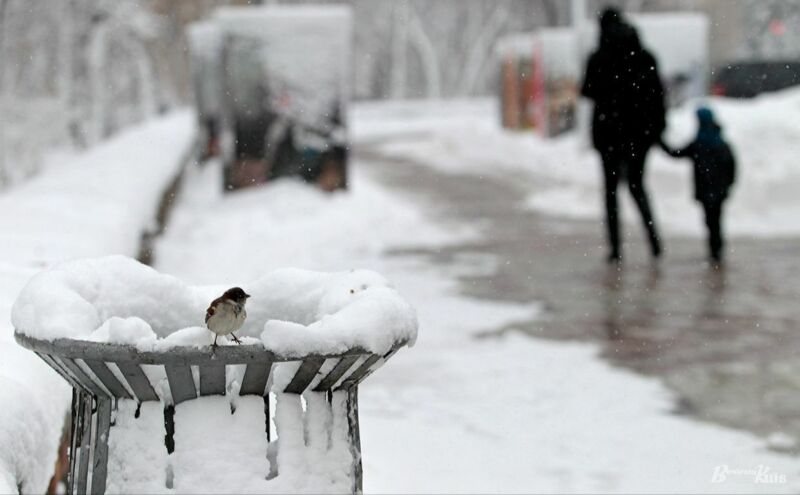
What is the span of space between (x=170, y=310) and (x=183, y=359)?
0.60 m

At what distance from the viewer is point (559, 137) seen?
26.6 m

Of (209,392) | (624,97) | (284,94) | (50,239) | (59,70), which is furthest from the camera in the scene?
(59,70)

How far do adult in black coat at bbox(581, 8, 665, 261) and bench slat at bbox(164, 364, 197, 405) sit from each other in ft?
24.0

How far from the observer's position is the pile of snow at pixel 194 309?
9.57 feet

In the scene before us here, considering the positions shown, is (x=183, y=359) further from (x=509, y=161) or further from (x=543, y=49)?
(x=543, y=49)

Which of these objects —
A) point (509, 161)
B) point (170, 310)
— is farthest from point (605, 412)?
point (509, 161)

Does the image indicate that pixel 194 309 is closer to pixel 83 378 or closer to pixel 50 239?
pixel 83 378

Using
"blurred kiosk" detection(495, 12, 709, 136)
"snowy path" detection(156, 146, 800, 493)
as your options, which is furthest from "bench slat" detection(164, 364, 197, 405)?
"blurred kiosk" detection(495, 12, 709, 136)

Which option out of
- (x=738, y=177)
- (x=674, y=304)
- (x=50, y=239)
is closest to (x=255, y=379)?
(x=50, y=239)

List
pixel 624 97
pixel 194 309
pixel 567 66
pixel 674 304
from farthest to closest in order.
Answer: pixel 567 66, pixel 624 97, pixel 674 304, pixel 194 309

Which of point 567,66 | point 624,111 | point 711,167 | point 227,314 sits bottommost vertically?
point 567,66

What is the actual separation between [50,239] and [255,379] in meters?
4.75

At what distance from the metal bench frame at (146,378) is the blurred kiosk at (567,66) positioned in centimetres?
1623

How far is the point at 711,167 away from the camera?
391 inches
